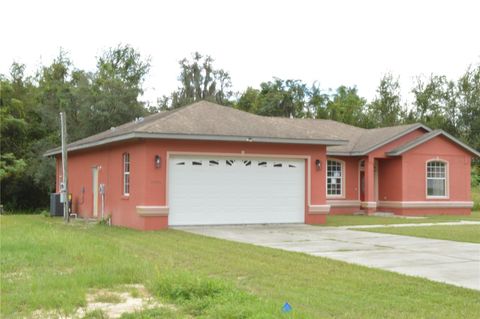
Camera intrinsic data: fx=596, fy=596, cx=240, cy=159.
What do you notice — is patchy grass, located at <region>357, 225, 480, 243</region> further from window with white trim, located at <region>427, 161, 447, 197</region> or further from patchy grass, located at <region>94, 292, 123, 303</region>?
patchy grass, located at <region>94, 292, 123, 303</region>

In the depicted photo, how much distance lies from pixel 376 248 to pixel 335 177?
14392mm

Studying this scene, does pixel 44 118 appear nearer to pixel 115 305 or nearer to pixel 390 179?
pixel 390 179

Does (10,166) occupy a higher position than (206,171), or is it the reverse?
(10,166)

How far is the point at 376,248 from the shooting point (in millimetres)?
12797

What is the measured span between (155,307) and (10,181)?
35500 millimetres

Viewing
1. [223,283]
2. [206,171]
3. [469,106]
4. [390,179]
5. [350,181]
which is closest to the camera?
[223,283]

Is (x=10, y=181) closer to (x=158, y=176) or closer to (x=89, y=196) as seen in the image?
(x=89, y=196)

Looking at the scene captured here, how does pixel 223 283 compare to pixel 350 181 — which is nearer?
pixel 223 283

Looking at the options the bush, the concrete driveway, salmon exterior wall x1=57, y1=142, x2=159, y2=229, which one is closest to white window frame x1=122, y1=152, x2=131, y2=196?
salmon exterior wall x1=57, y1=142, x2=159, y2=229

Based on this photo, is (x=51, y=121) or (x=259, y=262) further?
(x=51, y=121)

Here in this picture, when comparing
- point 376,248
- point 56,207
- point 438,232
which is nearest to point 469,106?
point 438,232

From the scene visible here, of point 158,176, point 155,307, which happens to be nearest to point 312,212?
point 158,176

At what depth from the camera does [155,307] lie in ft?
22.1

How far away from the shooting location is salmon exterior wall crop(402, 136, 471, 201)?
85.3ft
